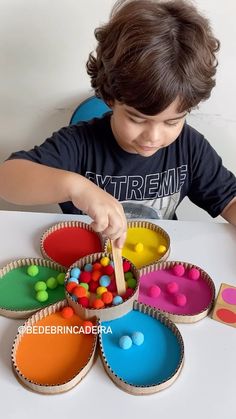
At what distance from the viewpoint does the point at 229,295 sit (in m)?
0.57

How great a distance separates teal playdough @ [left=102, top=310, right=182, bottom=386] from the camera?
1.53ft

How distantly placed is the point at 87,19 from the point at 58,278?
A: 0.58 meters

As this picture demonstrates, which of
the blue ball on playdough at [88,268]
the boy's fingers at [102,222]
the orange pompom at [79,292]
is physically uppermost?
the boy's fingers at [102,222]

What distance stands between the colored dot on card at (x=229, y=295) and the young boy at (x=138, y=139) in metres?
0.15

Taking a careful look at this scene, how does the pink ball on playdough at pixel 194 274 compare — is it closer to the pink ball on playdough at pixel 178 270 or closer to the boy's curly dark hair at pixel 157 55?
the pink ball on playdough at pixel 178 270

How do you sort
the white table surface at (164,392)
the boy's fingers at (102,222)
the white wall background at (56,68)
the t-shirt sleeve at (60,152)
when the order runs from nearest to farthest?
the white table surface at (164,392) < the boy's fingers at (102,222) < the t-shirt sleeve at (60,152) < the white wall background at (56,68)

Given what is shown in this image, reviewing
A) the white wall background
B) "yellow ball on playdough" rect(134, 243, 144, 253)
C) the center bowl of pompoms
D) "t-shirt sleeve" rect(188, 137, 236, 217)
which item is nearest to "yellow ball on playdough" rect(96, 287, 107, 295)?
the center bowl of pompoms

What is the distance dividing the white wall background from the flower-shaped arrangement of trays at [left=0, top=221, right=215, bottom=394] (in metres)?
0.47

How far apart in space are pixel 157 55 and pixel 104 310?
33 cm

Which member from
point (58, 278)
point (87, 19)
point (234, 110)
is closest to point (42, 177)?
point (58, 278)

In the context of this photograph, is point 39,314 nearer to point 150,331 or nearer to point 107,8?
point 150,331

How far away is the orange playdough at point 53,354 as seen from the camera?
1.53 ft

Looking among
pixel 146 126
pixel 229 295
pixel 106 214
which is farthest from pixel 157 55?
pixel 229 295

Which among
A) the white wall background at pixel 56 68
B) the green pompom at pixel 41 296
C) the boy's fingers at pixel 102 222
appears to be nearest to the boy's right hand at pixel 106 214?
the boy's fingers at pixel 102 222
